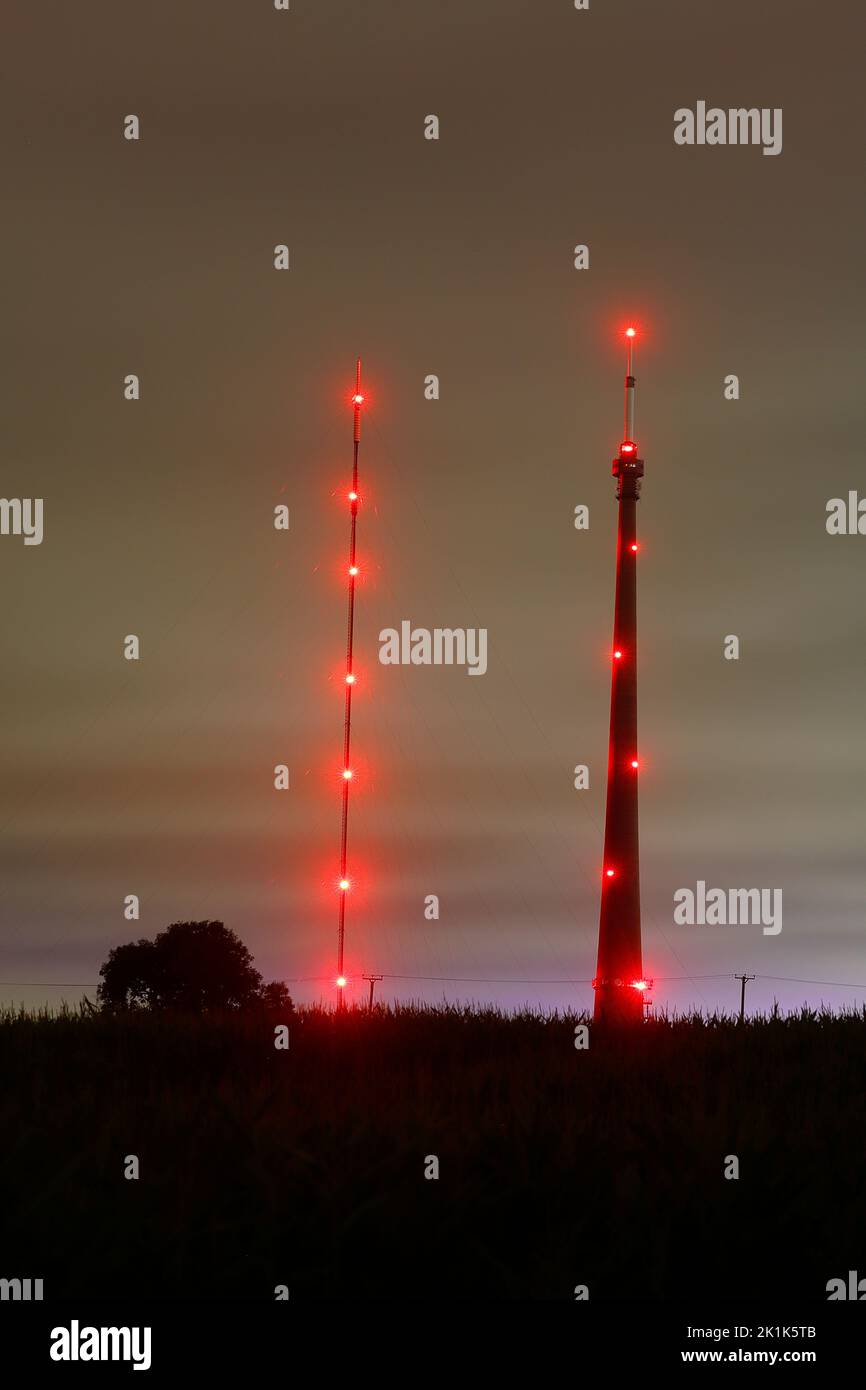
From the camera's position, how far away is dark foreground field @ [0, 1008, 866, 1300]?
31.4 feet

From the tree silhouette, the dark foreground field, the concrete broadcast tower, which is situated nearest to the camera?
the dark foreground field

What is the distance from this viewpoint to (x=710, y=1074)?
1806 centimetres

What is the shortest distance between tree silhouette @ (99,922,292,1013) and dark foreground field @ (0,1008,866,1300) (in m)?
66.8

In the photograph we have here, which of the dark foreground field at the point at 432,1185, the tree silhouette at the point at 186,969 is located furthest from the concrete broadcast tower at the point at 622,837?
the dark foreground field at the point at 432,1185

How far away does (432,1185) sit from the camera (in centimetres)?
1101

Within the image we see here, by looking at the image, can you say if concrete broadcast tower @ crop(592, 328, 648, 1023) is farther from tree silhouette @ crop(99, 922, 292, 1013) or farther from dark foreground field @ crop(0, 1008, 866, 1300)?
dark foreground field @ crop(0, 1008, 866, 1300)

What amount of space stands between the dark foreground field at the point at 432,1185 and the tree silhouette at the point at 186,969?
66794 mm

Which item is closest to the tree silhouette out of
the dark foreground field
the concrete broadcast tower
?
the concrete broadcast tower

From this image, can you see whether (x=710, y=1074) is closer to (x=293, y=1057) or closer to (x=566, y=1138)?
(x=293, y=1057)

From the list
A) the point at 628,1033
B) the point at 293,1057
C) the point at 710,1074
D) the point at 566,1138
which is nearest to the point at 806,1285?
the point at 566,1138

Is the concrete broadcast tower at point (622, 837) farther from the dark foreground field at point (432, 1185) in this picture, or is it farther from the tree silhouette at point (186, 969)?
the dark foreground field at point (432, 1185)

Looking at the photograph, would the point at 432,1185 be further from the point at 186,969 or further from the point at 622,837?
the point at 186,969

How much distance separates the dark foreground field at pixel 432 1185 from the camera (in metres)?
9.56

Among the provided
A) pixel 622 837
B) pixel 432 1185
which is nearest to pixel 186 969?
pixel 622 837
